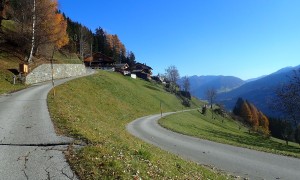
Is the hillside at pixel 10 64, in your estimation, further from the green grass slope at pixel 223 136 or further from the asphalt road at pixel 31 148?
the asphalt road at pixel 31 148

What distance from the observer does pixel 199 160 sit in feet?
80.9

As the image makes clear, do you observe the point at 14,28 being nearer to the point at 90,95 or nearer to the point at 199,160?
the point at 90,95

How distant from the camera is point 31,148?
1428 centimetres

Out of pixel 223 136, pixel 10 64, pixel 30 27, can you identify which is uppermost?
pixel 30 27

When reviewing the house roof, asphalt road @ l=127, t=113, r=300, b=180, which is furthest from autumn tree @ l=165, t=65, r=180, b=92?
asphalt road @ l=127, t=113, r=300, b=180

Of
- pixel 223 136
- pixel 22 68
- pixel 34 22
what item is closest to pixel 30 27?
pixel 34 22

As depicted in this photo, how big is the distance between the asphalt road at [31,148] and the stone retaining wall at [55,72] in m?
33.6

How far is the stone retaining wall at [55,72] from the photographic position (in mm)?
55688

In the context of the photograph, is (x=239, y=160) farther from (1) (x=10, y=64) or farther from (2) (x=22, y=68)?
(1) (x=10, y=64)

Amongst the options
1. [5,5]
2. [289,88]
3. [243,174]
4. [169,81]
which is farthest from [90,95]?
[169,81]

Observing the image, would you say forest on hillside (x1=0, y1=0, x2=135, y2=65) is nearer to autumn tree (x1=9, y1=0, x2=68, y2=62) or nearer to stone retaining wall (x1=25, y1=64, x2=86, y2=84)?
autumn tree (x1=9, y1=0, x2=68, y2=62)

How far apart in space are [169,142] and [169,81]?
145 meters

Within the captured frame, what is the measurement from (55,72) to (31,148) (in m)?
54.2

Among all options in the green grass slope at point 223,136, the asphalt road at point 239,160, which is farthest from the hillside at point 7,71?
the asphalt road at point 239,160
